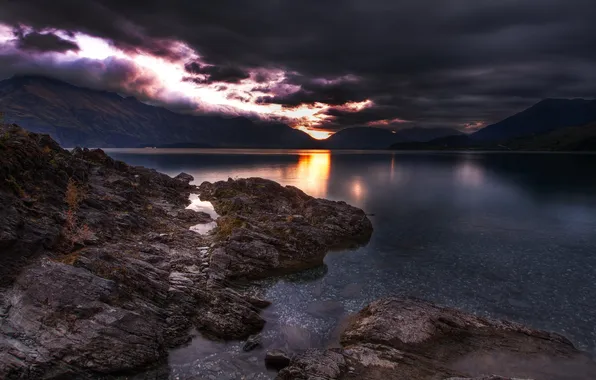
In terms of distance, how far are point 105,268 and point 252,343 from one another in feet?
44.1

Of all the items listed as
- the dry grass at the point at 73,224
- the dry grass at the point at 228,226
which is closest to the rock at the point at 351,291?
the dry grass at the point at 228,226

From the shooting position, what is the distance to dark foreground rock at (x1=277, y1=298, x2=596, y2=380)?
21.2 metres

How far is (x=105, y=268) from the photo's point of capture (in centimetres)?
2634

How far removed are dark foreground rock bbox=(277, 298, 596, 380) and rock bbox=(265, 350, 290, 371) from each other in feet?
3.83

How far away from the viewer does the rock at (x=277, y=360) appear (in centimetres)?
2217

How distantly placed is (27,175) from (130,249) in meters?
13.6

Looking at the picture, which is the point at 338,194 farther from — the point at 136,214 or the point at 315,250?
the point at 136,214

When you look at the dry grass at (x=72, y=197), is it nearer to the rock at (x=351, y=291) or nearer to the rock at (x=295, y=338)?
the rock at (x=295, y=338)

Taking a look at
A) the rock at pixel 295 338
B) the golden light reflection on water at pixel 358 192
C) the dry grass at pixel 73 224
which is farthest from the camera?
the golden light reflection on water at pixel 358 192

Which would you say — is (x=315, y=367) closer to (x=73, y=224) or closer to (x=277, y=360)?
(x=277, y=360)

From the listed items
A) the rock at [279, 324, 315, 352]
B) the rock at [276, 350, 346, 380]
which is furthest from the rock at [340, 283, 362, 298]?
the rock at [276, 350, 346, 380]

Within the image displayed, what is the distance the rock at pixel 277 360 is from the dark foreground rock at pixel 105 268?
4229 mm

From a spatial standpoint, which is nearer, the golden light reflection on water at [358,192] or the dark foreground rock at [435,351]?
the dark foreground rock at [435,351]

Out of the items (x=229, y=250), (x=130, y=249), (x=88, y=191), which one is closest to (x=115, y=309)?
(x=130, y=249)
